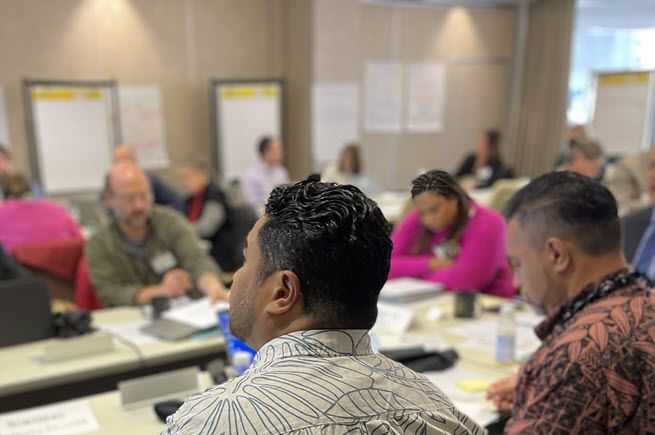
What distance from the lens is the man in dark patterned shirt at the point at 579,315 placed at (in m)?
1.20

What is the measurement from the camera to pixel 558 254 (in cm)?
141

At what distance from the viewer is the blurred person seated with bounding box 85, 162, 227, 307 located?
2.87m

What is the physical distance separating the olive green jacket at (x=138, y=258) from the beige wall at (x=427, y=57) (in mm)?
3890

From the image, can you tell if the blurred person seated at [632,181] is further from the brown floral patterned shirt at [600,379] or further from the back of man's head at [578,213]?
the brown floral patterned shirt at [600,379]

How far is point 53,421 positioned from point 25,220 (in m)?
2.54

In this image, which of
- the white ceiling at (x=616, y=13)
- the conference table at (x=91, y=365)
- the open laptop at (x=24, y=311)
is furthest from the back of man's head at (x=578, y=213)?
the white ceiling at (x=616, y=13)

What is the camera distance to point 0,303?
2.15 metres

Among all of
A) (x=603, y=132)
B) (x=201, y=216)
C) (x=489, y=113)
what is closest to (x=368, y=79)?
(x=489, y=113)

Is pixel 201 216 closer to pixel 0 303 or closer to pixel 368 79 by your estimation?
pixel 0 303

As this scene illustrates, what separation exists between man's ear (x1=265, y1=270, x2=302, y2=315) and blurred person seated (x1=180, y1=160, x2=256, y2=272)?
3611 millimetres

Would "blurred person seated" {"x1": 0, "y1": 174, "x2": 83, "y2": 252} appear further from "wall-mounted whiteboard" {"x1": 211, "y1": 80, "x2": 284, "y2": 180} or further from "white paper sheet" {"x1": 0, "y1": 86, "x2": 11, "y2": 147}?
"wall-mounted whiteboard" {"x1": 211, "y1": 80, "x2": 284, "y2": 180}

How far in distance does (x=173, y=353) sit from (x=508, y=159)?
24.2ft

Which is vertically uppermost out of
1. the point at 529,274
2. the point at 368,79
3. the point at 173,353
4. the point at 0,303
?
the point at 368,79

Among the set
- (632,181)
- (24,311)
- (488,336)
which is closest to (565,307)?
(488,336)
